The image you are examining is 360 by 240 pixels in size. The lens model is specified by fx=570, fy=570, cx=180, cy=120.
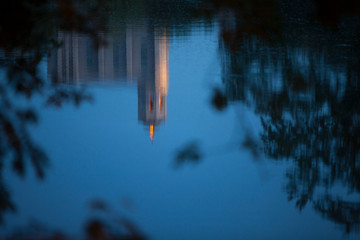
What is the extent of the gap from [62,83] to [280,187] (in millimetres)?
3608

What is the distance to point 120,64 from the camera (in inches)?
332

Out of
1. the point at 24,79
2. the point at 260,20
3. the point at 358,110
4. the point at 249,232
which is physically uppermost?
the point at 260,20

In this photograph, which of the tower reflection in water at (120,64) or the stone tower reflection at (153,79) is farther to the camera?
the tower reflection in water at (120,64)

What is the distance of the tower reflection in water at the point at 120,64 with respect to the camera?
24.6ft

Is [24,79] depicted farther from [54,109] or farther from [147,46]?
[147,46]

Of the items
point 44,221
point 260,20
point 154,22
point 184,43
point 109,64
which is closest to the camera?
point 260,20

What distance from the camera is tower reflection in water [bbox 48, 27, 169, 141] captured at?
7492 mm

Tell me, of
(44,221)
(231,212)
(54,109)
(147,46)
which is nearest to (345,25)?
(147,46)

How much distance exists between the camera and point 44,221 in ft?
12.4

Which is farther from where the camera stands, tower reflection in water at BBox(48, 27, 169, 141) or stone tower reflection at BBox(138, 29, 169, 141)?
tower reflection in water at BBox(48, 27, 169, 141)

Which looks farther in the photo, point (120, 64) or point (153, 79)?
point (120, 64)

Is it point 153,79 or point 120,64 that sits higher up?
point 120,64

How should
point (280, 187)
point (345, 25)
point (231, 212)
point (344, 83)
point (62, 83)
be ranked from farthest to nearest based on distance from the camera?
1. point (345, 25)
2. point (62, 83)
3. point (344, 83)
4. point (280, 187)
5. point (231, 212)

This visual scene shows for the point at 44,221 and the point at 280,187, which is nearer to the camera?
the point at 44,221
